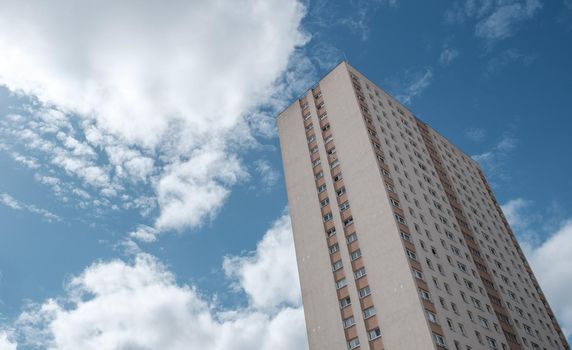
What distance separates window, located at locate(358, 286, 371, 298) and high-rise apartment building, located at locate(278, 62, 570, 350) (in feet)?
0.43

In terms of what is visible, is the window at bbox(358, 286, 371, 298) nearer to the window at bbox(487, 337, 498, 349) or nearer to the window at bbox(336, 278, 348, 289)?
the window at bbox(336, 278, 348, 289)

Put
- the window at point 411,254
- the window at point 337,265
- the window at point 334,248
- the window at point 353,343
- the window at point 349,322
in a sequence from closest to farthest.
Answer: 1. the window at point 353,343
2. the window at point 349,322
3. the window at point 411,254
4. the window at point 337,265
5. the window at point 334,248

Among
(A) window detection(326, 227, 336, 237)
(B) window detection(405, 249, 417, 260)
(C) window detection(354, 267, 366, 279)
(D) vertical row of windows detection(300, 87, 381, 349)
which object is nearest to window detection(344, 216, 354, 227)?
(D) vertical row of windows detection(300, 87, 381, 349)

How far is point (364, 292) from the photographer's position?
5362 centimetres

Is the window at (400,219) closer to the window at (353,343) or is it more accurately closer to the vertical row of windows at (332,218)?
the vertical row of windows at (332,218)

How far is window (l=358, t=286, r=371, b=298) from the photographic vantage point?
53.1 m

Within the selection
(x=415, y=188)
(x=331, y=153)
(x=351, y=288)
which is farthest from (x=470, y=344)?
(x=331, y=153)

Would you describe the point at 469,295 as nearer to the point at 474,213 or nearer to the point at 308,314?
the point at 308,314

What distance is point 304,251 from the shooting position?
63.6 meters

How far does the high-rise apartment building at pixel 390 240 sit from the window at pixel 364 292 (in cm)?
13

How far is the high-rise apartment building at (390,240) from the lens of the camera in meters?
51.3

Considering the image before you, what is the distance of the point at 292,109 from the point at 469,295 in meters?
40.7

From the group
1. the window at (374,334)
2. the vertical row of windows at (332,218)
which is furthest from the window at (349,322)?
the window at (374,334)

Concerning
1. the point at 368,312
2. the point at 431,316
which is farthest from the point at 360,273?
the point at 431,316
